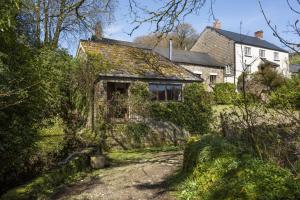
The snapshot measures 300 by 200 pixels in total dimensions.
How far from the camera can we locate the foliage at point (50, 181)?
27.3 ft

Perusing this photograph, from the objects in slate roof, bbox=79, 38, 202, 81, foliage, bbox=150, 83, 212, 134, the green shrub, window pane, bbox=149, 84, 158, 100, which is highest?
slate roof, bbox=79, 38, 202, 81

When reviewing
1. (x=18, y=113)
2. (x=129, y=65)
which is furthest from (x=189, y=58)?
(x=18, y=113)

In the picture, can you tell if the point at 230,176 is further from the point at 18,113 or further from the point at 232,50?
the point at 232,50

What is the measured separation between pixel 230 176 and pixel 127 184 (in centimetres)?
417

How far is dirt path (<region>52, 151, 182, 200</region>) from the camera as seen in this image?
8.70m

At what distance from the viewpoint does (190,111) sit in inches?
866

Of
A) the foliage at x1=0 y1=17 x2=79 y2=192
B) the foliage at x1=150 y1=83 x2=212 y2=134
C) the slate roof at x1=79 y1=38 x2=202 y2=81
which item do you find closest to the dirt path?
the foliage at x1=0 y1=17 x2=79 y2=192

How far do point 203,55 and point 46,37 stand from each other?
74.1 ft

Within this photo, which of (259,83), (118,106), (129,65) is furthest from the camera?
(129,65)

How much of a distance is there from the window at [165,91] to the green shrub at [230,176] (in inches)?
492

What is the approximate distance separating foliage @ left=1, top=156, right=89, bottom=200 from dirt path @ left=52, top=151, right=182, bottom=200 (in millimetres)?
393

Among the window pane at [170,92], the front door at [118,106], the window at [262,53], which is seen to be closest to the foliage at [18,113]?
the front door at [118,106]

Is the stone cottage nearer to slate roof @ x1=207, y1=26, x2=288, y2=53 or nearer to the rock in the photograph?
the rock

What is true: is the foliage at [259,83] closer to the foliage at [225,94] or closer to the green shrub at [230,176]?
the foliage at [225,94]
